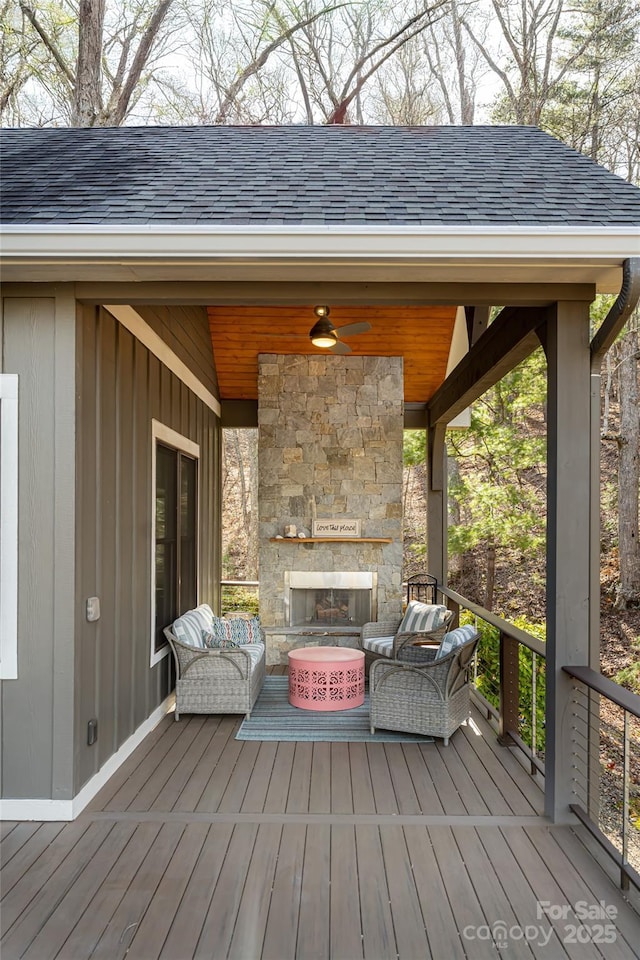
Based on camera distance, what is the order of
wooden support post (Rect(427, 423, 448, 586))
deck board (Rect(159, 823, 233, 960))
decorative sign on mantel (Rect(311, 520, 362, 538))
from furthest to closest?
wooden support post (Rect(427, 423, 448, 586)), decorative sign on mantel (Rect(311, 520, 362, 538)), deck board (Rect(159, 823, 233, 960))

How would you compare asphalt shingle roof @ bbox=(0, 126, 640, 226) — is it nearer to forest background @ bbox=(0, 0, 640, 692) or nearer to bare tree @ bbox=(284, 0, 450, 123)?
forest background @ bbox=(0, 0, 640, 692)

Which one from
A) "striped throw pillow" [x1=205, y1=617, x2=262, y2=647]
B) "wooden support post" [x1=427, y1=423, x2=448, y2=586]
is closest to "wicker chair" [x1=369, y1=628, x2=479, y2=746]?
"striped throw pillow" [x1=205, y1=617, x2=262, y2=647]

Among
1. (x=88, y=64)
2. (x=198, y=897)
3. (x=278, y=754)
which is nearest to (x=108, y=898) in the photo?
(x=198, y=897)

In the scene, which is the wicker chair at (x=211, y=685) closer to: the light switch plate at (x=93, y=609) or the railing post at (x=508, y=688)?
the light switch plate at (x=93, y=609)

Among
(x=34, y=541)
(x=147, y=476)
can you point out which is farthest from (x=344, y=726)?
(x=34, y=541)

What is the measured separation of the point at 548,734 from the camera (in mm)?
3393

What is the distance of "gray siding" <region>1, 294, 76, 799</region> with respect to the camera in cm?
331

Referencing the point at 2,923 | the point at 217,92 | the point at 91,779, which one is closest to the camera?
the point at 2,923

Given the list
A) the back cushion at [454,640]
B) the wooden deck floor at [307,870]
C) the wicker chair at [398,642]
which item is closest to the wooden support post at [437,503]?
the wicker chair at [398,642]

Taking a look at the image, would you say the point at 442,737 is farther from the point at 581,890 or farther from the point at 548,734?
the point at 581,890

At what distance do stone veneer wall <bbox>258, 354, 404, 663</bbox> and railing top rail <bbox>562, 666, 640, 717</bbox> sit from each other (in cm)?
404

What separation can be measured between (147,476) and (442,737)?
2646mm

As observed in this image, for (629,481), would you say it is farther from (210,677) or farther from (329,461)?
(210,677)

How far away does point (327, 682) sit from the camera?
5.25 m
